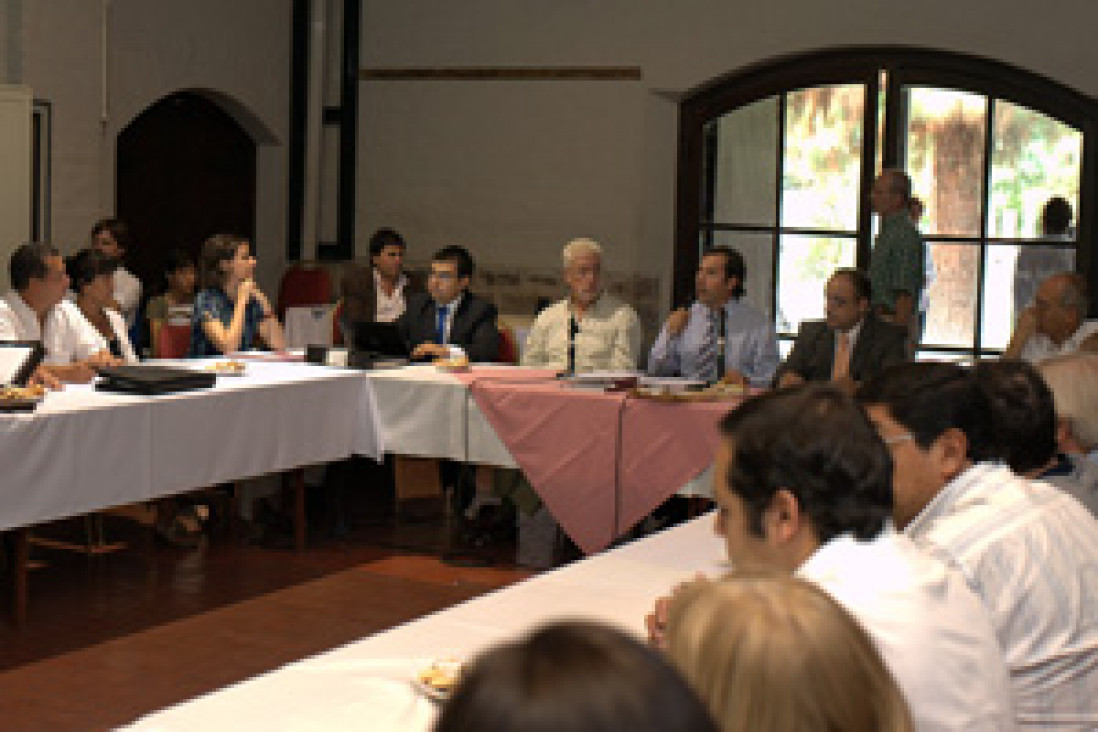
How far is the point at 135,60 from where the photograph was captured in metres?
8.73

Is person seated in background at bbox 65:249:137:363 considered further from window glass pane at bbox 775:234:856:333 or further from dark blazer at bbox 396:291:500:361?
window glass pane at bbox 775:234:856:333

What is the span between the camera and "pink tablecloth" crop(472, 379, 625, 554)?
19.1 feet

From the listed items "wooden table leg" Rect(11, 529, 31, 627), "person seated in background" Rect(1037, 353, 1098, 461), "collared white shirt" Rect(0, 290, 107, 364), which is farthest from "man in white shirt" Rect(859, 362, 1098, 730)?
"collared white shirt" Rect(0, 290, 107, 364)

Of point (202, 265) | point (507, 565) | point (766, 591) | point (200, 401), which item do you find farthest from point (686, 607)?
point (202, 265)

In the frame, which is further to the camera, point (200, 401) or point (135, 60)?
point (135, 60)

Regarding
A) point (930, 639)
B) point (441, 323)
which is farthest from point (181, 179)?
point (930, 639)

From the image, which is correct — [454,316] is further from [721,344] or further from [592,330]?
[721,344]

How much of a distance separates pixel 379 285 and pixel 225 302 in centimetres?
115

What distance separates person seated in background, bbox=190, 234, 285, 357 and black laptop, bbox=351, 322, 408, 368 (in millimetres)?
561

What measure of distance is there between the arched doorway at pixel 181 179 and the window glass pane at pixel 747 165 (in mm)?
2858

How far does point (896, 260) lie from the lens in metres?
7.60

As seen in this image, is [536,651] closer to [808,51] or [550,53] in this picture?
[808,51]

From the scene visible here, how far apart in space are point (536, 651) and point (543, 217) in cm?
856

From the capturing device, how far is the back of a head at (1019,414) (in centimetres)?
258
